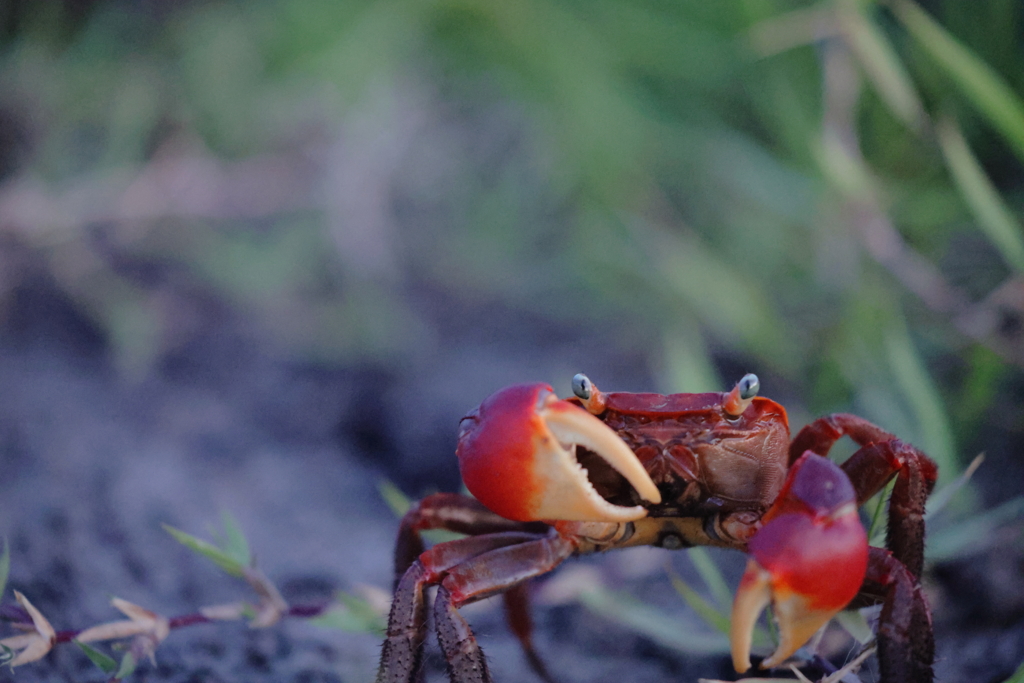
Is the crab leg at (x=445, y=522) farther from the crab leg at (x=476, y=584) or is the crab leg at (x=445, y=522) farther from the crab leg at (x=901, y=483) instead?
the crab leg at (x=901, y=483)

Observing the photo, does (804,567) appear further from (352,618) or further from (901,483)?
(352,618)

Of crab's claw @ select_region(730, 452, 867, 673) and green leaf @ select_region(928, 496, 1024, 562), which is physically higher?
crab's claw @ select_region(730, 452, 867, 673)

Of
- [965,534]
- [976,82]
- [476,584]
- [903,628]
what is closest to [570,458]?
[476,584]

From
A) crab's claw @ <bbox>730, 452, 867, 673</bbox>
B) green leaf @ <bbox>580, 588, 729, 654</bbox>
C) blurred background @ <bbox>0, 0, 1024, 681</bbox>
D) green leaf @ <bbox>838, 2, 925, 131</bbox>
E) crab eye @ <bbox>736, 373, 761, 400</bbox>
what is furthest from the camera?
green leaf @ <bbox>838, 2, 925, 131</bbox>

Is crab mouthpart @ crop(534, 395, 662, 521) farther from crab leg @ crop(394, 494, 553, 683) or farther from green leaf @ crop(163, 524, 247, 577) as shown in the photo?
green leaf @ crop(163, 524, 247, 577)

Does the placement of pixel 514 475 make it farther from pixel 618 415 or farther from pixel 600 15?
pixel 600 15

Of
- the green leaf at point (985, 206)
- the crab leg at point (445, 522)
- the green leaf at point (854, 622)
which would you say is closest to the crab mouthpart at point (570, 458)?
the crab leg at point (445, 522)

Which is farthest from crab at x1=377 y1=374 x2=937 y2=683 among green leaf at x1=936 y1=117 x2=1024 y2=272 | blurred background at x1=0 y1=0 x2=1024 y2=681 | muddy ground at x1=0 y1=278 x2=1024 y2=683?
green leaf at x1=936 y1=117 x2=1024 y2=272

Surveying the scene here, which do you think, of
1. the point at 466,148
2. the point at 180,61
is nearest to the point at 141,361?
the point at 180,61
